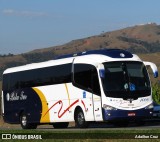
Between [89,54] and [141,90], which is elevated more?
[89,54]

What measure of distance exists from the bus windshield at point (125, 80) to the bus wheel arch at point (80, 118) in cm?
201

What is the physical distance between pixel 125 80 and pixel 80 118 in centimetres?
283

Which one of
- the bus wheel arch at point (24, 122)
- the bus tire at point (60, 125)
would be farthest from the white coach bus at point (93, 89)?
the bus tire at point (60, 125)

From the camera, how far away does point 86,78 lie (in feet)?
87.0

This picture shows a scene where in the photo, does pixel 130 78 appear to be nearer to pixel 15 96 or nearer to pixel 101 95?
pixel 101 95

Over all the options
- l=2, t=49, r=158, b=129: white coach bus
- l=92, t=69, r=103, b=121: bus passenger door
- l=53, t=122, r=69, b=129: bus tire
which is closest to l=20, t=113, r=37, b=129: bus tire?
l=2, t=49, r=158, b=129: white coach bus

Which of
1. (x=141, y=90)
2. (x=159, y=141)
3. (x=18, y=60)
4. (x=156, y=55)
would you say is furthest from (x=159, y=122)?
(x=18, y=60)

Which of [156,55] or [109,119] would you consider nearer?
[109,119]

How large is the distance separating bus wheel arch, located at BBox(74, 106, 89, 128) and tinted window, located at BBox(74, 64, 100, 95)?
3.84 feet

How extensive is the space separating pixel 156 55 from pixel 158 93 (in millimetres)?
103679

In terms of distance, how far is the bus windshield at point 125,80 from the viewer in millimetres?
25797

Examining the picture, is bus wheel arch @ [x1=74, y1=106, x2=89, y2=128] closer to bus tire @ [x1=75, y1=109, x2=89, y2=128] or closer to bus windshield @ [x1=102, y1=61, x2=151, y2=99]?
bus tire @ [x1=75, y1=109, x2=89, y2=128]

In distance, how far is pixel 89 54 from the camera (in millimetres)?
27312

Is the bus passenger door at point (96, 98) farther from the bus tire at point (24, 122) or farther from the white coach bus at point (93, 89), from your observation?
the bus tire at point (24, 122)
